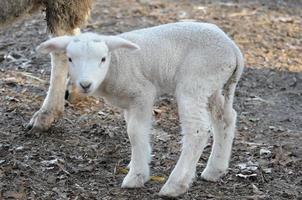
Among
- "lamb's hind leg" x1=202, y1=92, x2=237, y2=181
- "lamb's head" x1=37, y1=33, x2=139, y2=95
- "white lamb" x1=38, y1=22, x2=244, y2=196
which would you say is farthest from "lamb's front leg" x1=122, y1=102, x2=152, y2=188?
"lamb's hind leg" x1=202, y1=92, x2=237, y2=181

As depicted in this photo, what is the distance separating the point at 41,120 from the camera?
18.1 ft

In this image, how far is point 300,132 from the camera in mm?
5695

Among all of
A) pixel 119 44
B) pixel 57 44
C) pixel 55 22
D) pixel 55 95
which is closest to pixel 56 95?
Answer: pixel 55 95

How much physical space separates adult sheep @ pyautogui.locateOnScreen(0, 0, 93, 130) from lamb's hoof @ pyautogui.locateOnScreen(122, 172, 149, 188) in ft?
4.06

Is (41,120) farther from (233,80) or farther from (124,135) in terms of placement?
(233,80)

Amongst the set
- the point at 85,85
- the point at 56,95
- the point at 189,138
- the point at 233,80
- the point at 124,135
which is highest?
the point at 85,85

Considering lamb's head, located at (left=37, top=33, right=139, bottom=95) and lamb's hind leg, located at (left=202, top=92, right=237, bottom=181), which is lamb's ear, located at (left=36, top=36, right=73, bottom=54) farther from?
lamb's hind leg, located at (left=202, top=92, right=237, bottom=181)

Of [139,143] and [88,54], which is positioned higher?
[88,54]

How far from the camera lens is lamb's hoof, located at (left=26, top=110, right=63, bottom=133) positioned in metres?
5.50

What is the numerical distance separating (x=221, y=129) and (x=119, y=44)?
0.93 m

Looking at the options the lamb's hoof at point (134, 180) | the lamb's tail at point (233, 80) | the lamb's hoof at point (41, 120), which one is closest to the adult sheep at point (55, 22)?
the lamb's hoof at point (41, 120)

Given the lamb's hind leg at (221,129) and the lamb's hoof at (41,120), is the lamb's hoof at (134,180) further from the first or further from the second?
the lamb's hoof at (41,120)

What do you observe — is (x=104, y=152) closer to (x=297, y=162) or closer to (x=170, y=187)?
(x=170, y=187)

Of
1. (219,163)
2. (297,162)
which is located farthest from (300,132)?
(219,163)
